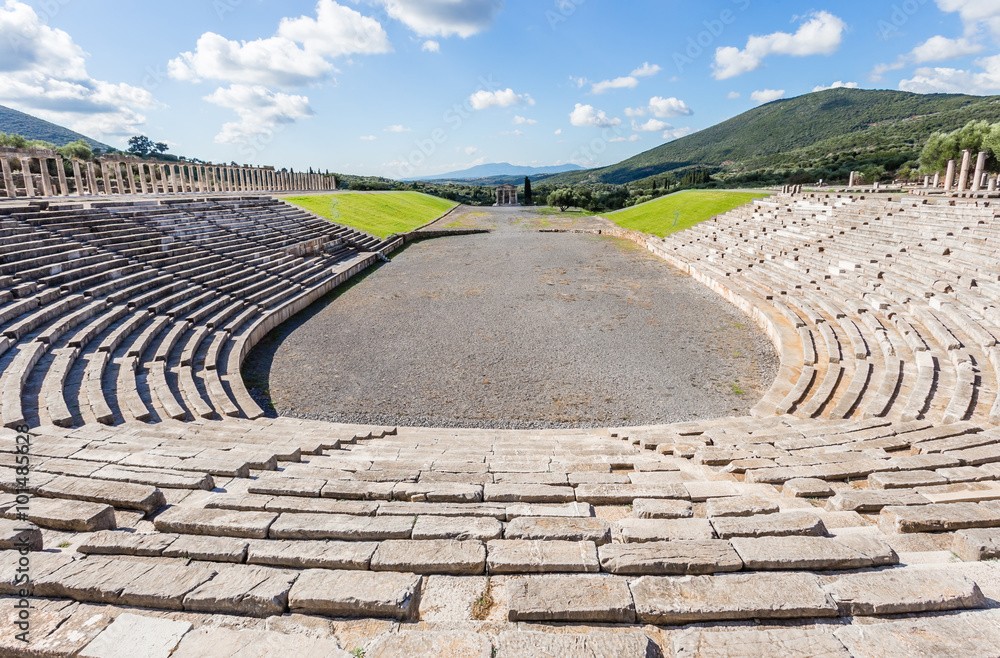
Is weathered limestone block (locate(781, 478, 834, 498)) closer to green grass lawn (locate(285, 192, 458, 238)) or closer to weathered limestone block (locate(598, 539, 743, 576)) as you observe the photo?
weathered limestone block (locate(598, 539, 743, 576))

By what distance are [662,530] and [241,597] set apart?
3783 millimetres

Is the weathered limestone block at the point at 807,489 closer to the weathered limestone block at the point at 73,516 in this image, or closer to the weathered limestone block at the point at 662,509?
the weathered limestone block at the point at 662,509

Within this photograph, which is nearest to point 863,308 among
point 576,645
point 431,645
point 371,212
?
point 576,645

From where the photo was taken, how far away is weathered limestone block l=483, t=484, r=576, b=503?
576cm

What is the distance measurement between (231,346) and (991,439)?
18327 mm

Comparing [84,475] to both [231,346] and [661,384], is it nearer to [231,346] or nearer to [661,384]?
[231,346]

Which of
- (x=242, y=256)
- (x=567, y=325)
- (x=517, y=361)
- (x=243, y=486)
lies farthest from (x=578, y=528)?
(x=242, y=256)

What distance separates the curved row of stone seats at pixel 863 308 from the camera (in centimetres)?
1050

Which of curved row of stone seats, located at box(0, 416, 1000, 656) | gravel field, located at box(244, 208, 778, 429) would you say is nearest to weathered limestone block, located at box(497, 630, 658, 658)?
curved row of stone seats, located at box(0, 416, 1000, 656)

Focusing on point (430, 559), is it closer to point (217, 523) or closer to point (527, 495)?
point (527, 495)

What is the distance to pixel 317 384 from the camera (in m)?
13.4

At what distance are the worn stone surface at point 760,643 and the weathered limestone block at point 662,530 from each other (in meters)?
1.15

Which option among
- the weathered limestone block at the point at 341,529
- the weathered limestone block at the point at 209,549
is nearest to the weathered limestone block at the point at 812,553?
the weathered limestone block at the point at 341,529

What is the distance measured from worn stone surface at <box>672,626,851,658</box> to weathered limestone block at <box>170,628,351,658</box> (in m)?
2.39
